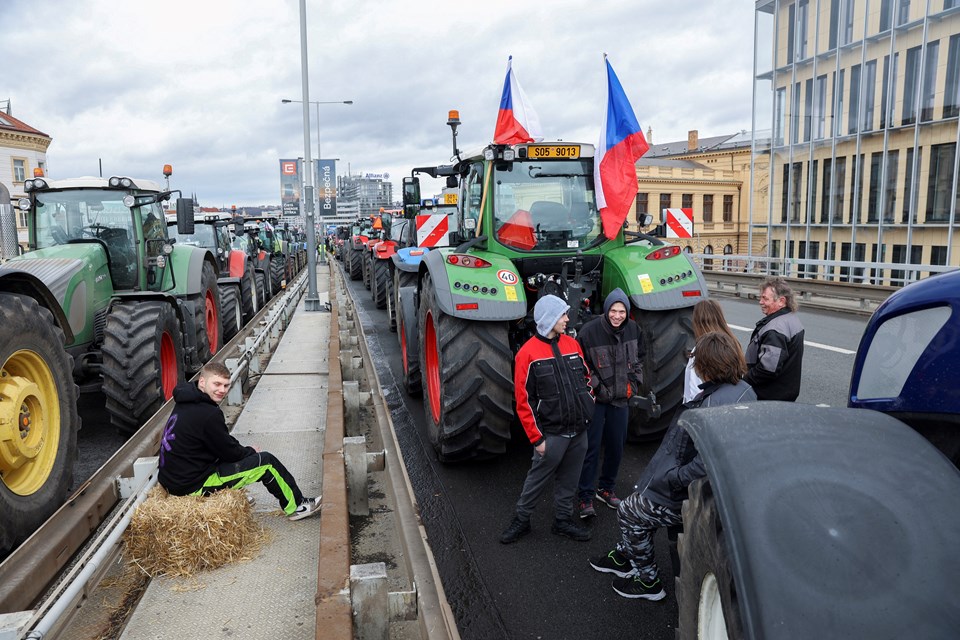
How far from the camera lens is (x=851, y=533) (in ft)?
6.11

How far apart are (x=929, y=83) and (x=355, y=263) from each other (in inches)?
877

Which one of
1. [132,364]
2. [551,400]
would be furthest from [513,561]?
[132,364]

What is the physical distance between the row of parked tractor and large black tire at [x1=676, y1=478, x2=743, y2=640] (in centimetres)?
372

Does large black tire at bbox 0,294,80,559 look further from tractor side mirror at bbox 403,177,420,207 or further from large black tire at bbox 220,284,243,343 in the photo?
large black tire at bbox 220,284,243,343

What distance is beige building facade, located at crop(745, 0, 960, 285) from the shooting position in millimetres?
22469

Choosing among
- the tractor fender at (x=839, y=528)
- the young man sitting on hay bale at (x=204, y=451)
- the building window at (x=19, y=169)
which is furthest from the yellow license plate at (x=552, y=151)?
the building window at (x=19, y=169)

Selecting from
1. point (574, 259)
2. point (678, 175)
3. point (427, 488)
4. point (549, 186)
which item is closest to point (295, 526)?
point (427, 488)

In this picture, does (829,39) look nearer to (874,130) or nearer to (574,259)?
(874,130)

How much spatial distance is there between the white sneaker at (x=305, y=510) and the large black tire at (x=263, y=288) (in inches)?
602

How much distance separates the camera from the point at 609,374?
4773 millimetres

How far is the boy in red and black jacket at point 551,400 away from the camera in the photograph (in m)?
4.39

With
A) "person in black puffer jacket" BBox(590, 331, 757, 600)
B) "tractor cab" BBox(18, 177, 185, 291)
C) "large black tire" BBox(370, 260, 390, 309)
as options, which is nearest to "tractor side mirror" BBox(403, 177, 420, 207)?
"tractor cab" BBox(18, 177, 185, 291)

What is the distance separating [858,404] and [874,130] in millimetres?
26383

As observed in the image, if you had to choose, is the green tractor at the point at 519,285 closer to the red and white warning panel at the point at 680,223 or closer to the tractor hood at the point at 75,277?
the tractor hood at the point at 75,277
